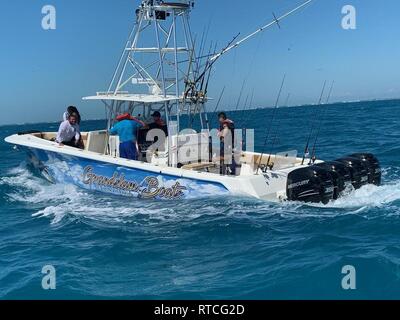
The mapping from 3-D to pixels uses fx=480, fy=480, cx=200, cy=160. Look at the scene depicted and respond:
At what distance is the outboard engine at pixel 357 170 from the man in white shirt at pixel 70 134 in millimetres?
6270

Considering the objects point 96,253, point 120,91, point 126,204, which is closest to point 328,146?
point 120,91

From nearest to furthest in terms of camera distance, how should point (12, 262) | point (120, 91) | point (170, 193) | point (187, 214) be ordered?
point (12, 262)
point (187, 214)
point (170, 193)
point (120, 91)

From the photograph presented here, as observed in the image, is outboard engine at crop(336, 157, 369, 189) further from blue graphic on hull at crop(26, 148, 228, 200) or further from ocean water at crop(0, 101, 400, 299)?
blue graphic on hull at crop(26, 148, 228, 200)

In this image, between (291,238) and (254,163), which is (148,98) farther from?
(291,238)

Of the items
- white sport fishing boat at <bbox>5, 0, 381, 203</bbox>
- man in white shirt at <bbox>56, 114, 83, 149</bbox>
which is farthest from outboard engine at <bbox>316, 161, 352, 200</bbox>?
man in white shirt at <bbox>56, 114, 83, 149</bbox>

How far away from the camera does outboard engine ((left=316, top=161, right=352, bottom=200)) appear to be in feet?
29.5

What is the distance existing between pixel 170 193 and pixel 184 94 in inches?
102

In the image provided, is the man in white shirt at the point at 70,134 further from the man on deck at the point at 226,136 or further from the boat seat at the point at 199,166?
the man on deck at the point at 226,136

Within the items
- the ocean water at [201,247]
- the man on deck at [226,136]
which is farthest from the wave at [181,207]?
the man on deck at [226,136]

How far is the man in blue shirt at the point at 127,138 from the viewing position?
1073cm

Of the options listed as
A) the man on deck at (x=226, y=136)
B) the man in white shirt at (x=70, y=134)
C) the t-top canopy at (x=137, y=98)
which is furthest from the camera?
the man in white shirt at (x=70, y=134)

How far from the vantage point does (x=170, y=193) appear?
9672 mm

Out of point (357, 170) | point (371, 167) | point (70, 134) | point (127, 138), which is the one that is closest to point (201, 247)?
point (357, 170)

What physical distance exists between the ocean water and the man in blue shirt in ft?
3.50
